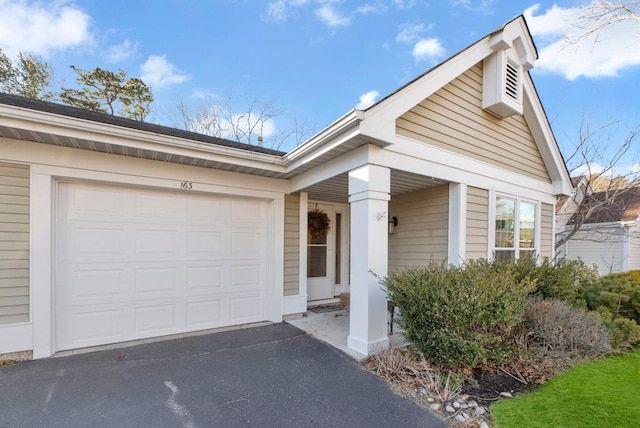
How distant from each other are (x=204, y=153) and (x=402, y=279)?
3.30 metres

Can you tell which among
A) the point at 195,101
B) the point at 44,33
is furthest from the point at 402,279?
the point at 195,101

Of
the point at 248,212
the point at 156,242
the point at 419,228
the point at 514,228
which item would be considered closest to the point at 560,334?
the point at 419,228

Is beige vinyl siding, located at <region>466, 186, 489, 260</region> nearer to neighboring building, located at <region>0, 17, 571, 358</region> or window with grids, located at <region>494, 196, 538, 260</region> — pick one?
neighboring building, located at <region>0, 17, 571, 358</region>

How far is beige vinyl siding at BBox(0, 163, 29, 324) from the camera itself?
3754 millimetres

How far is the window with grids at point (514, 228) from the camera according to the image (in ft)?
19.7

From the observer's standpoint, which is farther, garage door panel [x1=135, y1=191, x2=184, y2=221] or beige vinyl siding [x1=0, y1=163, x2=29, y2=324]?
garage door panel [x1=135, y1=191, x2=184, y2=221]

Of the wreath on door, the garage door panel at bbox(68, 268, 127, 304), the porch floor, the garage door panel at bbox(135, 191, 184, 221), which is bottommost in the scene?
the porch floor

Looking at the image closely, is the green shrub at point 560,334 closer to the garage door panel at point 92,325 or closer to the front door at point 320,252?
the front door at point 320,252

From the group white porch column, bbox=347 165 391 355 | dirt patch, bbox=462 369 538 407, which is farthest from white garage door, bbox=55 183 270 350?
dirt patch, bbox=462 369 538 407

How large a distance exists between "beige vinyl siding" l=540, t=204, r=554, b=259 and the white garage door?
246 inches

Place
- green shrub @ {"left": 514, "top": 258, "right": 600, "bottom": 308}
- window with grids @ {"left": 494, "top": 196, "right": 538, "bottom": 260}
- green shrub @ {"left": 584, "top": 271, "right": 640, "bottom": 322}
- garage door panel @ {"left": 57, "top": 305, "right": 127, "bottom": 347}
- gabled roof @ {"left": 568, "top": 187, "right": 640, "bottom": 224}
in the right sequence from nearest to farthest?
1. garage door panel @ {"left": 57, "top": 305, "right": 127, "bottom": 347}
2. green shrub @ {"left": 514, "top": 258, "right": 600, "bottom": 308}
3. green shrub @ {"left": 584, "top": 271, "right": 640, "bottom": 322}
4. window with grids @ {"left": 494, "top": 196, "right": 538, "bottom": 260}
5. gabled roof @ {"left": 568, "top": 187, "right": 640, "bottom": 224}

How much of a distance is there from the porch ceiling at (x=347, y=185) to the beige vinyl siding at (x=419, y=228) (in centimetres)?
20

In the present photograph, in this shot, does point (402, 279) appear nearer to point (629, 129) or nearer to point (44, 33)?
point (629, 129)

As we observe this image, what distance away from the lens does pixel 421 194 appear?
19.8ft
